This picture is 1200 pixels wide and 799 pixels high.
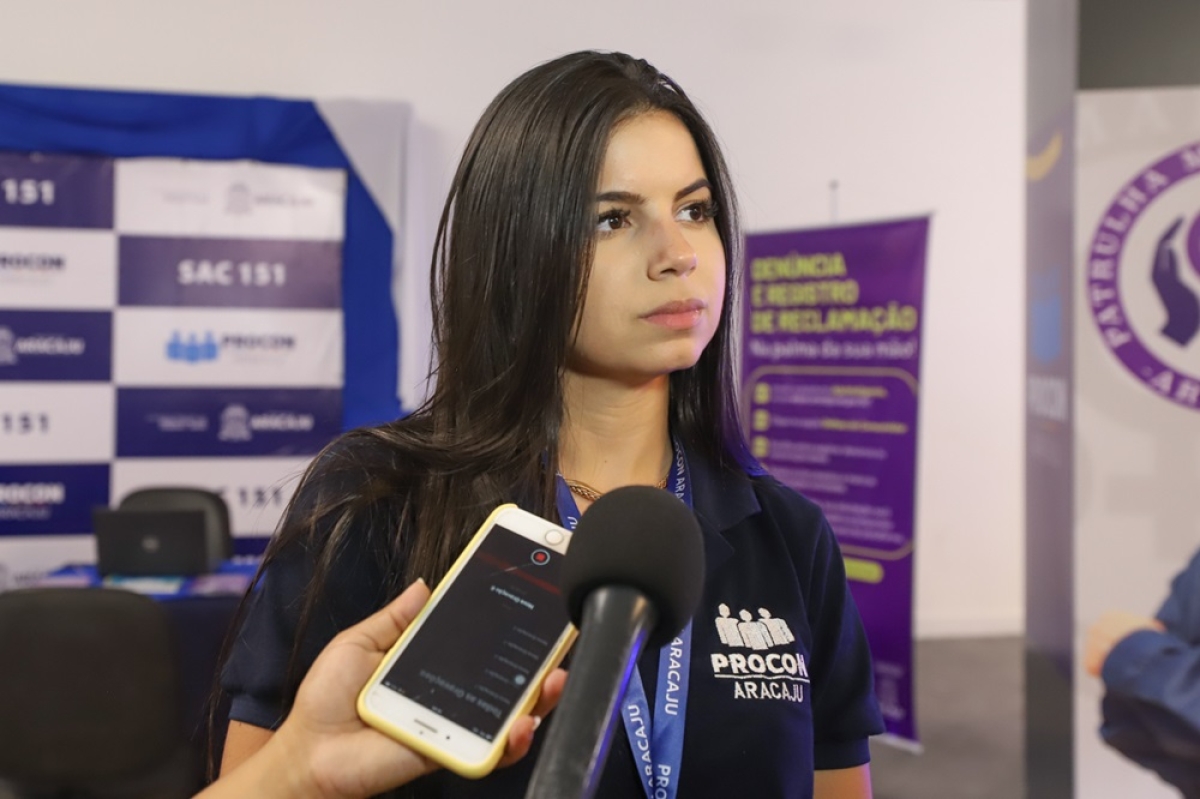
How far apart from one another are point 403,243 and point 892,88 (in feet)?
8.48

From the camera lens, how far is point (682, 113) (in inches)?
42.0

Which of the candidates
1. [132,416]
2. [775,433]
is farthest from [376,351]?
[775,433]

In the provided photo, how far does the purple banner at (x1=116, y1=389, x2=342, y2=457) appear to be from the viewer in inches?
188

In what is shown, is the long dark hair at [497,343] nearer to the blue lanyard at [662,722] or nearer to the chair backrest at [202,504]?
the blue lanyard at [662,722]

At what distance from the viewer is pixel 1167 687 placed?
259 centimetres

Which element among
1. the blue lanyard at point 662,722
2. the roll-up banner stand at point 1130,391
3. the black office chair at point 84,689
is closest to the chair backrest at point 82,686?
the black office chair at point 84,689

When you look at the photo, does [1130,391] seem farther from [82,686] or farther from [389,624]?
[82,686]

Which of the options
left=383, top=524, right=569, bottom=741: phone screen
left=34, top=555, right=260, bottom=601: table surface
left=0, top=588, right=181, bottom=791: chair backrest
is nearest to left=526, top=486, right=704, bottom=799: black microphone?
left=383, top=524, right=569, bottom=741: phone screen

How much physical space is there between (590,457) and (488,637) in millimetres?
385

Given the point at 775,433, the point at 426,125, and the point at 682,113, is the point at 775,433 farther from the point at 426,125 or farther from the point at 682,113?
the point at 682,113

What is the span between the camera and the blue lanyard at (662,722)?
0.90 meters

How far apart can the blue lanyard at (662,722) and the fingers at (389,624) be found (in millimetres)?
232

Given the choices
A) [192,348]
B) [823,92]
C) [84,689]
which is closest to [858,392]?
[823,92]

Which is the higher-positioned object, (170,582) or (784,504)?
(784,504)
